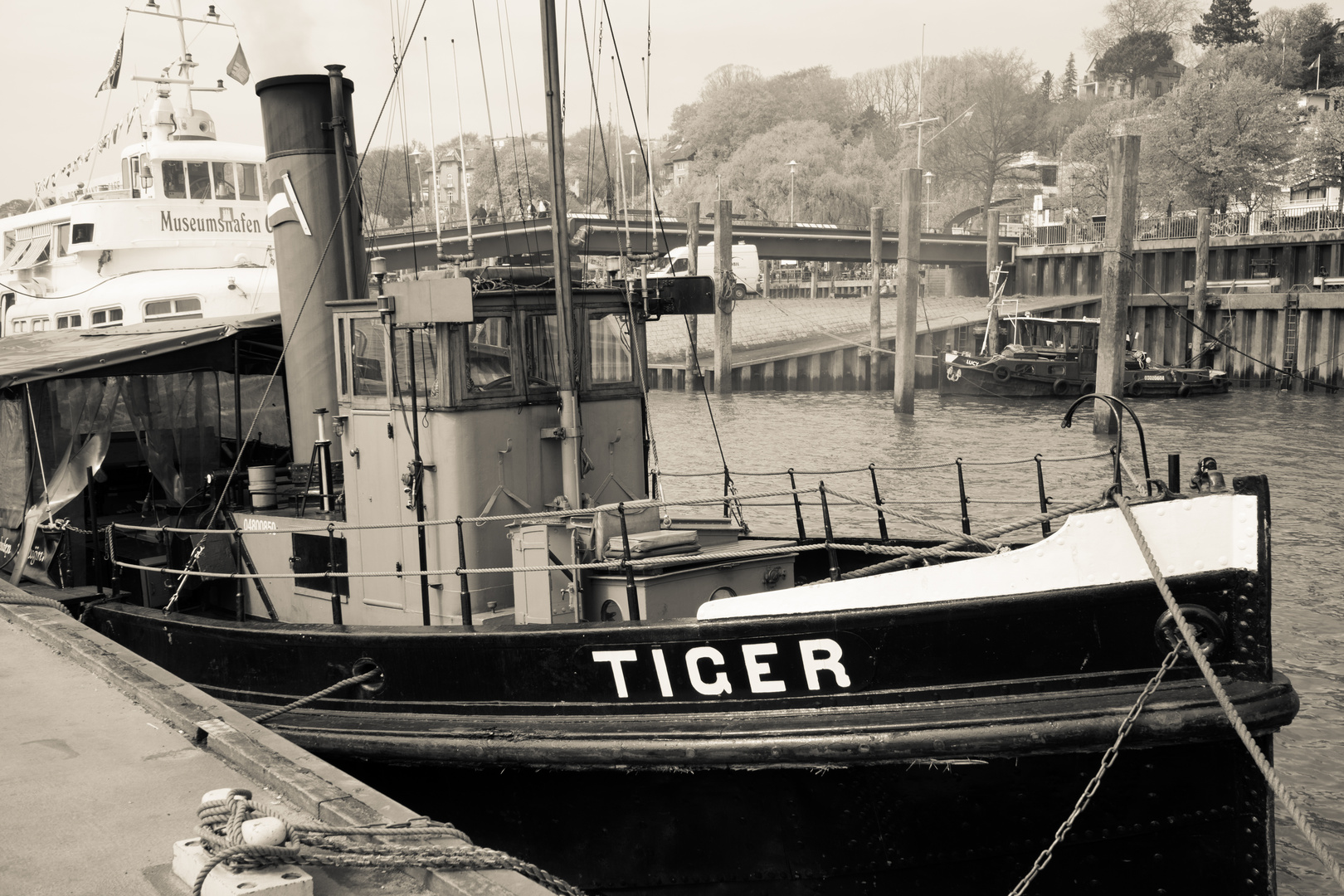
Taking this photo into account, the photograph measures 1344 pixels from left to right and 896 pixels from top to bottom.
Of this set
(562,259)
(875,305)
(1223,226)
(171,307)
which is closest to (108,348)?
(562,259)

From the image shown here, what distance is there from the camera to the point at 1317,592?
1318cm

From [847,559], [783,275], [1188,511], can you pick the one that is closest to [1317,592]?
[847,559]

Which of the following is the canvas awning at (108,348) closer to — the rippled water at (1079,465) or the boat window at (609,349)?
the boat window at (609,349)

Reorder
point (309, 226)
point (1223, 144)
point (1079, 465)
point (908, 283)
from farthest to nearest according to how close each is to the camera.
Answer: point (1223, 144)
point (908, 283)
point (1079, 465)
point (309, 226)

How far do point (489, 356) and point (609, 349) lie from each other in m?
0.99

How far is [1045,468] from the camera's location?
21.3 m

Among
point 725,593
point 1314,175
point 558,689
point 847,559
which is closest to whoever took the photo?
point 558,689

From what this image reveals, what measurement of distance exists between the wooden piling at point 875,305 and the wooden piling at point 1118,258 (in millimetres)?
13677

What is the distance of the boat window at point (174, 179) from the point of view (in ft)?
65.1

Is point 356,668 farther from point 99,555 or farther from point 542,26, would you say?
point 542,26

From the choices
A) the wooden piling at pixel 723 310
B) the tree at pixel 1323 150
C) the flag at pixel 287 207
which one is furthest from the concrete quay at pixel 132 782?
the tree at pixel 1323 150

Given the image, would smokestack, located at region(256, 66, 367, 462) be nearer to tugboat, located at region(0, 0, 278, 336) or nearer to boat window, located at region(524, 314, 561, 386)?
boat window, located at region(524, 314, 561, 386)

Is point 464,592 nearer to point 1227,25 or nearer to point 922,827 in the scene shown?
point 922,827

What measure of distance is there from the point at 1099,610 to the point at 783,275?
242ft
